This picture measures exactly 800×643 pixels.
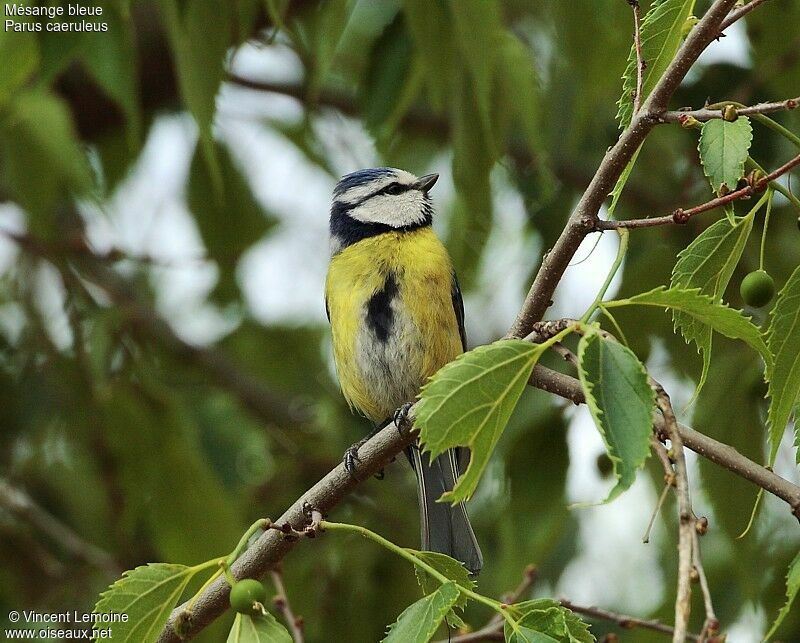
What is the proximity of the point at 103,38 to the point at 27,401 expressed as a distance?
244 centimetres

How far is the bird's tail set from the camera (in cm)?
360

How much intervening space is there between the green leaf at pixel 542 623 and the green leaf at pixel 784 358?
1.38ft

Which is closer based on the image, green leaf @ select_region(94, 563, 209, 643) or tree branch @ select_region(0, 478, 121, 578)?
green leaf @ select_region(94, 563, 209, 643)

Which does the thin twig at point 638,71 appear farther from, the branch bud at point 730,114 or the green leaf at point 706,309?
the green leaf at point 706,309

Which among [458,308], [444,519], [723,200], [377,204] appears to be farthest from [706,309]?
[377,204]

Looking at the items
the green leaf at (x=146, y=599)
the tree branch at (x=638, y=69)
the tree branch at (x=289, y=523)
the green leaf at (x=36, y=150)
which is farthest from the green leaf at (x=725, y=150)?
the green leaf at (x=36, y=150)

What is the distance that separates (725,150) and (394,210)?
282 centimetres

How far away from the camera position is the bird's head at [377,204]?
4.36 m

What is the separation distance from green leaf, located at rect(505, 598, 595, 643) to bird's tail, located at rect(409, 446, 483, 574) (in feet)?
Result: 5.54

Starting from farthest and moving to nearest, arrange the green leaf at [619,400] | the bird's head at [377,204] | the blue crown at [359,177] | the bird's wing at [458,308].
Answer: the blue crown at [359,177]
the bird's head at [377,204]
the bird's wing at [458,308]
the green leaf at [619,400]

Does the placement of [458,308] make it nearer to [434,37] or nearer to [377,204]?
[377,204]

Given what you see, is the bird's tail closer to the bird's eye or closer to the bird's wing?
the bird's wing

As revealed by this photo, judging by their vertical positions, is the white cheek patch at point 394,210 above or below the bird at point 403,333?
above

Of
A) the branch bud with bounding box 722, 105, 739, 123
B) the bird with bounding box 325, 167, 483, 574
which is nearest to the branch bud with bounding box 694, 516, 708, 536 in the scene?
the branch bud with bounding box 722, 105, 739, 123
